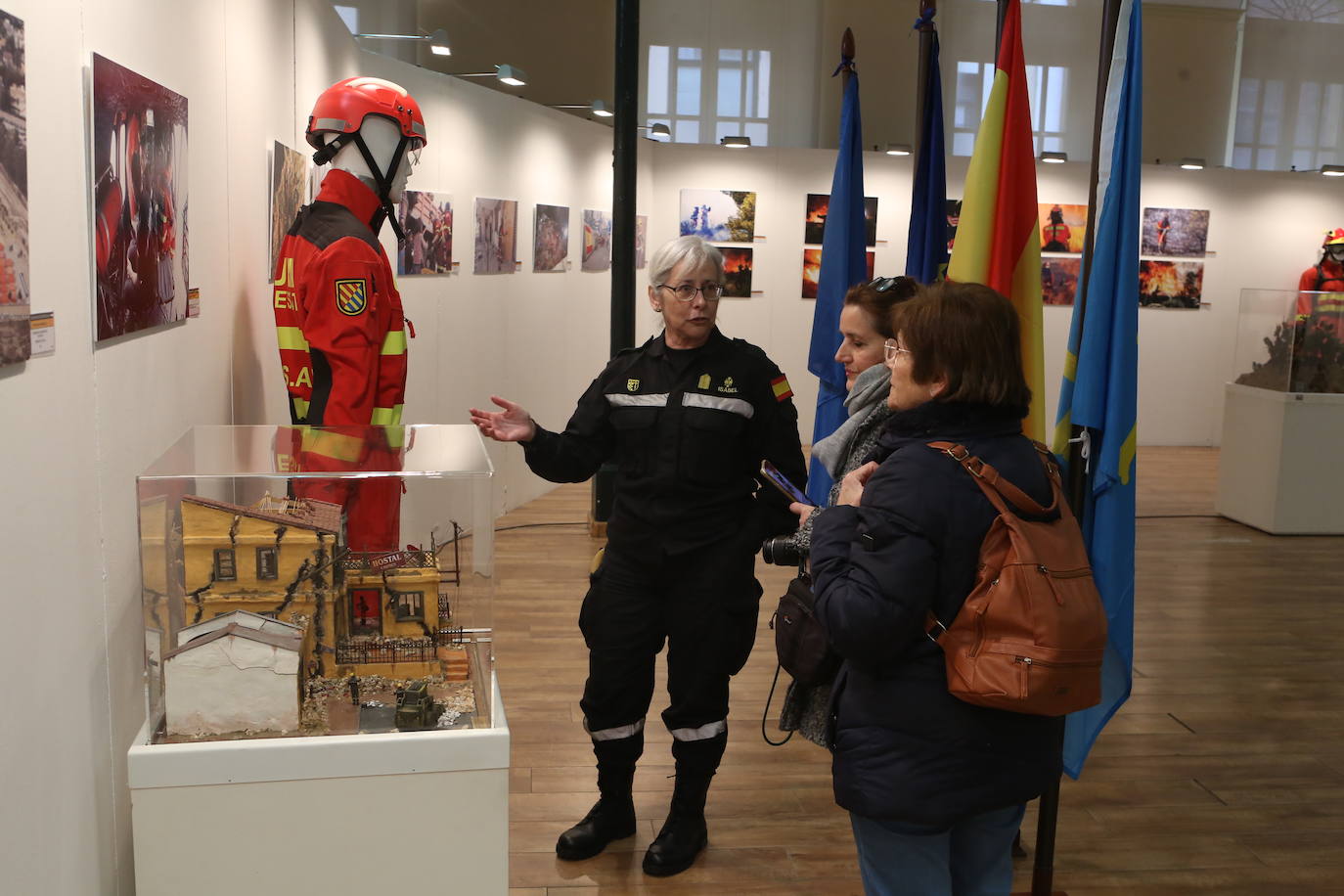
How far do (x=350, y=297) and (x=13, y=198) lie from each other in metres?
1.50

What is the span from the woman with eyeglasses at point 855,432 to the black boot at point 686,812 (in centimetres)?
87

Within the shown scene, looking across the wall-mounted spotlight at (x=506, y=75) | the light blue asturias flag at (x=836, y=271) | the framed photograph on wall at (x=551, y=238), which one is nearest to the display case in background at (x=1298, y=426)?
the light blue asturias flag at (x=836, y=271)

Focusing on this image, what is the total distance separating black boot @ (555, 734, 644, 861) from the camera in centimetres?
351

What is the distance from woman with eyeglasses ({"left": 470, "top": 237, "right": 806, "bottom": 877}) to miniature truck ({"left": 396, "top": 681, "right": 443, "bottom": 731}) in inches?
44.0

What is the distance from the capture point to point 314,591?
2078mm

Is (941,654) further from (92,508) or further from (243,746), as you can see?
(92,508)

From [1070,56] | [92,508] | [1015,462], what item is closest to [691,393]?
[1015,462]

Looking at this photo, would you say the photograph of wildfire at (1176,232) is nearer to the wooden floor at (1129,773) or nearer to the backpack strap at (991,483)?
the wooden floor at (1129,773)

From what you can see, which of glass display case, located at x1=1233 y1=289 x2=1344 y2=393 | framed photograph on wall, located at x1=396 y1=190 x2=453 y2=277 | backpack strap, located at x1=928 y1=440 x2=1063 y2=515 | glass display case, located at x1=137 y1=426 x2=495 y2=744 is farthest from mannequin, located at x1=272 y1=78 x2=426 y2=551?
glass display case, located at x1=1233 y1=289 x2=1344 y2=393

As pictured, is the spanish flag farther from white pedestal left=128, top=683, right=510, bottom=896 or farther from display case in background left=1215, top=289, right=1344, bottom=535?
display case in background left=1215, top=289, right=1344, bottom=535

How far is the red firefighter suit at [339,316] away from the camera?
3.33 m

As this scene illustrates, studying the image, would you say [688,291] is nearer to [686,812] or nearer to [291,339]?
[291,339]

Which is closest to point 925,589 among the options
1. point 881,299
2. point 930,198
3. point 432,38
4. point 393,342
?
point 881,299

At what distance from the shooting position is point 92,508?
2.28 meters
